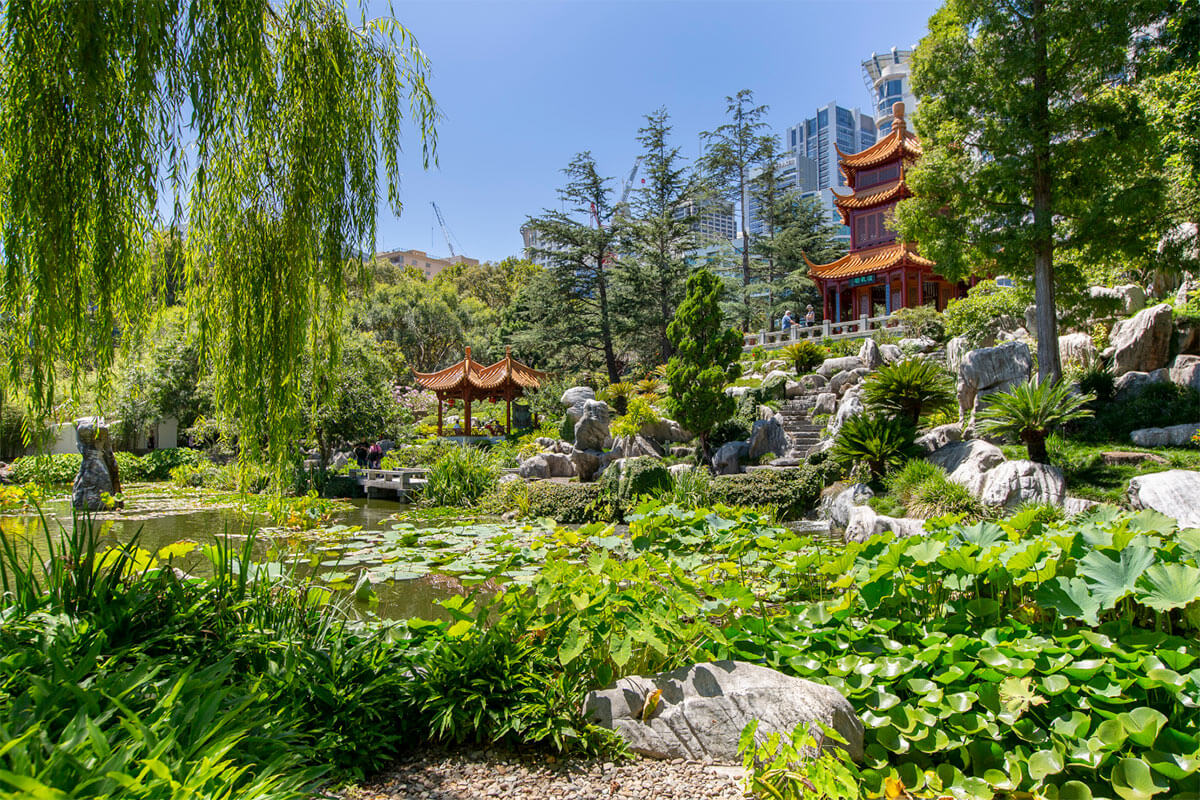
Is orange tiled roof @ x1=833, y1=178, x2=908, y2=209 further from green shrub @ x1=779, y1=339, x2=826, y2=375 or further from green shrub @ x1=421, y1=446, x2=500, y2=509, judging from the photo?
green shrub @ x1=421, y1=446, x2=500, y2=509

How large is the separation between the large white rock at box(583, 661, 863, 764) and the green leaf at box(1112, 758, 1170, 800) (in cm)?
71

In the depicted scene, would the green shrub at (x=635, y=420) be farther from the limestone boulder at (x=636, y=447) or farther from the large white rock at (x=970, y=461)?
the large white rock at (x=970, y=461)

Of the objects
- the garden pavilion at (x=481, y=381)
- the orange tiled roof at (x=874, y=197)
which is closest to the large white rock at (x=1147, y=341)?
the orange tiled roof at (x=874, y=197)

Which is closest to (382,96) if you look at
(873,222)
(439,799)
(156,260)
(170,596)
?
(156,260)

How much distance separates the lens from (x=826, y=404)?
1475cm

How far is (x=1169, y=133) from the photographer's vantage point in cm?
898

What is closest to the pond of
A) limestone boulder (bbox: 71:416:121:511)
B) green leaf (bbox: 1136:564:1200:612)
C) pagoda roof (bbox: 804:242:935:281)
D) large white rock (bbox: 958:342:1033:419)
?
limestone boulder (bbox: 71:416:121:511)

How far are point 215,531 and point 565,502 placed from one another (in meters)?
4.74

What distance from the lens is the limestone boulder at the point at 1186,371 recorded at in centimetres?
915

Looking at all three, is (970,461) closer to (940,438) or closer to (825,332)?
(940,438)

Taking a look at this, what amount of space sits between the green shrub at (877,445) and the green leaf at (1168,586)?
23.0 feet

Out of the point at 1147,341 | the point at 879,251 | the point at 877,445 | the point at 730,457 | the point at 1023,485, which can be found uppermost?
the point at 879,251

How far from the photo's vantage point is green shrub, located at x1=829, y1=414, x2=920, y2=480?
922 centimetres

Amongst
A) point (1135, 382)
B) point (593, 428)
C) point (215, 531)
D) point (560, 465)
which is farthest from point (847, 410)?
point (215, 531)
